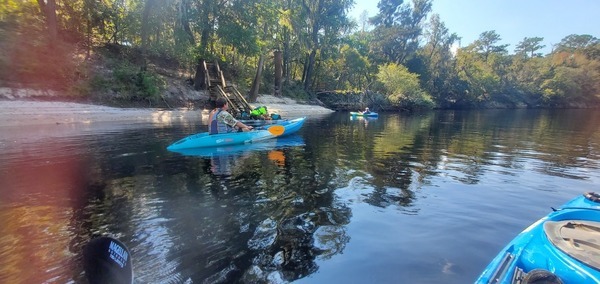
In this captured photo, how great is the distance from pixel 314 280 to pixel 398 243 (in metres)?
1.73

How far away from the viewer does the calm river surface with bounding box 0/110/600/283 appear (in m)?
4.18

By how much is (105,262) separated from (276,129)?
41.6ft

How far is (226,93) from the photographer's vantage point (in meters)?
23.8

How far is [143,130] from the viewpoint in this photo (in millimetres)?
→ 17750

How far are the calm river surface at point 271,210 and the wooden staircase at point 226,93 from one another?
8315 millimetres

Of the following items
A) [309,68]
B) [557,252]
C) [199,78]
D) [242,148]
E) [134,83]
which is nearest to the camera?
[557,252]

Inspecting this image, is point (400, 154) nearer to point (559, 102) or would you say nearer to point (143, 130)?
point (143, 130)

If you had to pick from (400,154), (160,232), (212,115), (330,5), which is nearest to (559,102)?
(330,5)

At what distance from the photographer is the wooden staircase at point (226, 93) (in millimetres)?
20297

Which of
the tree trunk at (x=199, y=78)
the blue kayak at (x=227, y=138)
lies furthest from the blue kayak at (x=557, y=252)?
the tree trunk at (x=199, y=78)

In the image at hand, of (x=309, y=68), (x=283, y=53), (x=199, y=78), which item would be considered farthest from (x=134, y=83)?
(x=309, y=68)

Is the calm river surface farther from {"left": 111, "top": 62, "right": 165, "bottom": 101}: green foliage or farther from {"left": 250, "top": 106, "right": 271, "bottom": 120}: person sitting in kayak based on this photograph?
{"left": 111, "top": 62, "right": 165, "bottom": 101}: green foliage

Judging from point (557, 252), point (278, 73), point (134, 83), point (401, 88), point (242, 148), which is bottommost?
point (242, 148)

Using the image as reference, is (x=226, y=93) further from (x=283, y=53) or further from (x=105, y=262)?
(x=105, y=262)
